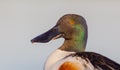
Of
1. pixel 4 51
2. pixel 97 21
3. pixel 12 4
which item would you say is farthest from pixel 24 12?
pixel 97 21

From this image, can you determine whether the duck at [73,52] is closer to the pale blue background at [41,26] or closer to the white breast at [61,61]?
the white breast at [61,61]

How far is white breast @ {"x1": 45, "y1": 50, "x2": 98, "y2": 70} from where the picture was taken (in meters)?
0.81

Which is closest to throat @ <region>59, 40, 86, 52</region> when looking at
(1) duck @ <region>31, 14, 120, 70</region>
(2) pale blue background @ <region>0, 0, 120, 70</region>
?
(1) duck @ <region>31, 14, 120, 70</region>

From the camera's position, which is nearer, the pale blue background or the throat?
the throat

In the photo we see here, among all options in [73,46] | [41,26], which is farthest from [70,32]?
[41,26]

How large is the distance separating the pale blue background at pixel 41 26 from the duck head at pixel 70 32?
0.38m

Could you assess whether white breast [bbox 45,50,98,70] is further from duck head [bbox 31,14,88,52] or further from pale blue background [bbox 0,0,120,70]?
pale blue background [bbox 0,0,120,70]

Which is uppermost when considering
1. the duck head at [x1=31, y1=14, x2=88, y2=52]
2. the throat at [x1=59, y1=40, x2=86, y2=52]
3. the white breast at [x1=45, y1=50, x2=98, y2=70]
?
the duck head at [x1=31, y1=14, x2=88, y2=52]

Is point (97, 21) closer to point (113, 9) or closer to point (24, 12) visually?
point (113, 9)

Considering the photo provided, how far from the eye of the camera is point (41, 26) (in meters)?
1.32

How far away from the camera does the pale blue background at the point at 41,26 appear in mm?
1265

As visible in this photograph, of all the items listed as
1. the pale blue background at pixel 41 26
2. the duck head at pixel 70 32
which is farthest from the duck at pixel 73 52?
the pale blue background at pixel 41 26

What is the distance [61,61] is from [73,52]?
2.5 inches

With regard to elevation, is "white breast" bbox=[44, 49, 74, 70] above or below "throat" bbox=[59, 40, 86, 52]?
below
